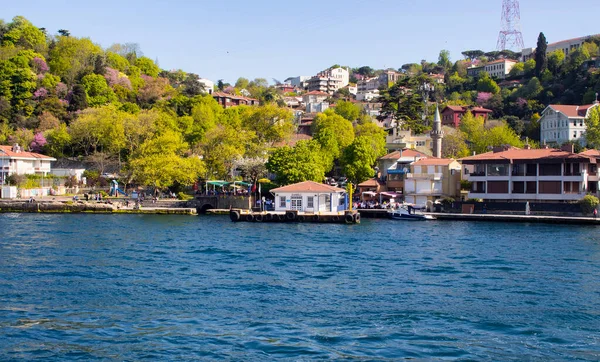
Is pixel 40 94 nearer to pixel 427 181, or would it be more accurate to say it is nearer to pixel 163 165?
pixel 163 165

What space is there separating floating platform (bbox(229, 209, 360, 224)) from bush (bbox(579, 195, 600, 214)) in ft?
57.7

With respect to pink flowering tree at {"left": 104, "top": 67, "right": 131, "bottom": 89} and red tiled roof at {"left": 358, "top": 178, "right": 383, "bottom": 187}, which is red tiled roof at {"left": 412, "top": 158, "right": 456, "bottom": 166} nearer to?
red tiled roof at {"left": 358, "top": 178, "right": 383, "bottom": 187}

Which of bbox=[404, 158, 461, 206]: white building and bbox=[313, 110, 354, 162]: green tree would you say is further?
bbox=[313, 110, 354, 162]: green tree

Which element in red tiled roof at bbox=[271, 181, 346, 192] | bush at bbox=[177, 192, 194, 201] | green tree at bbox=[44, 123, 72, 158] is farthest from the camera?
green tree at bbox=[44, 123, 72, 158]

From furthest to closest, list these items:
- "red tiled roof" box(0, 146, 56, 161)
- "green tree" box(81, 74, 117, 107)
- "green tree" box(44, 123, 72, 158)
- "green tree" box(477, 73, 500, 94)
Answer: "green tree" box(477, 73, 500, 94) → "green tree" box(81, 74, 117, 107) → "green tree" box(44, 123, 72, 158) → "red tiled roof" box(0, 146, 56, 161)

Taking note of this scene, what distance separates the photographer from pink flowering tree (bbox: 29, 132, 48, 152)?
7250 centimetres

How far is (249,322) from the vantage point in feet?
60.9

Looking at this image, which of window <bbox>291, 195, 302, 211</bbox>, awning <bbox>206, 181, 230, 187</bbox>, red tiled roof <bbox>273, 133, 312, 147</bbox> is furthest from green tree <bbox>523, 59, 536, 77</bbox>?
window <bbox>291, 195, 302, 211</bbox>

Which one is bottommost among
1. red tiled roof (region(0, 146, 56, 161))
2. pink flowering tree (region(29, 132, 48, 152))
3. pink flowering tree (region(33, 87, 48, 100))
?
red tiled roof (region(0, 146, 56, 161))

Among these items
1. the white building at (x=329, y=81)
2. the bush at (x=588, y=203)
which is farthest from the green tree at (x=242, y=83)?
the bush at (x=588, y=203)

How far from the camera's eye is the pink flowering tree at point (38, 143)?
72500 millimetres

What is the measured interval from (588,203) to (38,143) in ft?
190

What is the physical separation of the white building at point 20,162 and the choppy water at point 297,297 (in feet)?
91.5

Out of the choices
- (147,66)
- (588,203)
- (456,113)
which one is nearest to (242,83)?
(147,66)
